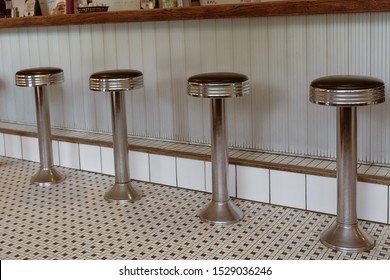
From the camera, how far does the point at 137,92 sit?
14.5ft

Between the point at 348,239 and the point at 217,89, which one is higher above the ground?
the point at 217,89

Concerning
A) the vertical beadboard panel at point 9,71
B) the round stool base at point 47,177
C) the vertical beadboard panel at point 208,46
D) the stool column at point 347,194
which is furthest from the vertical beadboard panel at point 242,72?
the vertical beadboard panel at point 9,71

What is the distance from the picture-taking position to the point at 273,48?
12.1ft

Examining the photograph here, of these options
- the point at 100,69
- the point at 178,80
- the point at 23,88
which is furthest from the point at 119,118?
the point at 23,88

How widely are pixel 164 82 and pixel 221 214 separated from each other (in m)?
1.26

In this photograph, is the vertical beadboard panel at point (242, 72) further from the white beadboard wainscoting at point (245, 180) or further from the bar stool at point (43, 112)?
the bar stool at point (43, 112)

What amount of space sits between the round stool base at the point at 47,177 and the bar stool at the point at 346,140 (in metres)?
2.04

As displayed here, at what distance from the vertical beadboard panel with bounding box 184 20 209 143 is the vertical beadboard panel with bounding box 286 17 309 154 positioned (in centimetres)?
65

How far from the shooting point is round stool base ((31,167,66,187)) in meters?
4.23

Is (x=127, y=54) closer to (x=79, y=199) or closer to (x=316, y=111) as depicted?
(x=79, y=199)

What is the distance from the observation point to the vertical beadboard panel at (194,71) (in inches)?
158

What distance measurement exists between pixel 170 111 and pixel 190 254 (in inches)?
60.3

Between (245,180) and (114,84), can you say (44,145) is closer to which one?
(114,84)

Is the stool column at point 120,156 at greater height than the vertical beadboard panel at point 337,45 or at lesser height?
lesser
